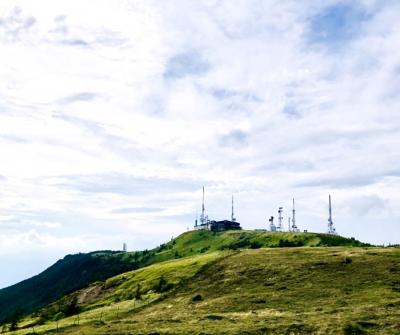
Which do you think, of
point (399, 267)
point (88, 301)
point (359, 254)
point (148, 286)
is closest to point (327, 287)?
point (399, 267)

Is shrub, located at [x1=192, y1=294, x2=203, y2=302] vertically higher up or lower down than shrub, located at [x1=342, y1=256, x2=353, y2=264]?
lower down

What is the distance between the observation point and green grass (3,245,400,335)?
76062mm

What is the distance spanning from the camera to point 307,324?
73938 mm

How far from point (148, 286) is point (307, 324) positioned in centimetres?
5822

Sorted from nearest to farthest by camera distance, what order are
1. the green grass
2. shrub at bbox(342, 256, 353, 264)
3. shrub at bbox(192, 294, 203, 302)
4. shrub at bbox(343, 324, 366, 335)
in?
shrub at bbox(343, 324, 366, 335), the green grass, shrub at bbox(192, 294, 203, 302), shrub at bbox(342, 256, 353, 264)

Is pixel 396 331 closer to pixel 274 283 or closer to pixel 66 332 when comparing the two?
pixel 274 283

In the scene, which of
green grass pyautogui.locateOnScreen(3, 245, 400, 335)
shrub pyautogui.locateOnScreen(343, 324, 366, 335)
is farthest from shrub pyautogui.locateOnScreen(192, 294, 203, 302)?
shrub pyautogui.locateOnScreen(343, 324, 366, 335)

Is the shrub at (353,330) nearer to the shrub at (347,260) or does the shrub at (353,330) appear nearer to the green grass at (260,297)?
the green grass at (260,297)

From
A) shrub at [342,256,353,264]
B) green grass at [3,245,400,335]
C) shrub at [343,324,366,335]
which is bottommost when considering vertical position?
shrub at [343,324,366,335]

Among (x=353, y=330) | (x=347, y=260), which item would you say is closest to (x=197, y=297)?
(x=347, y=260)

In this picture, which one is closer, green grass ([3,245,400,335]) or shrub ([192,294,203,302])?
green grass ([3,245,400,335])

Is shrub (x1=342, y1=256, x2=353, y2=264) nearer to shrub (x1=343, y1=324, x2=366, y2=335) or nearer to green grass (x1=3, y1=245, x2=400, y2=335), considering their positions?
green grass (x1=3, y1=245, x2=400, y2=335)

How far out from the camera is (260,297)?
94.7 m

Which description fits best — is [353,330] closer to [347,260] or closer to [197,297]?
[197,297]
